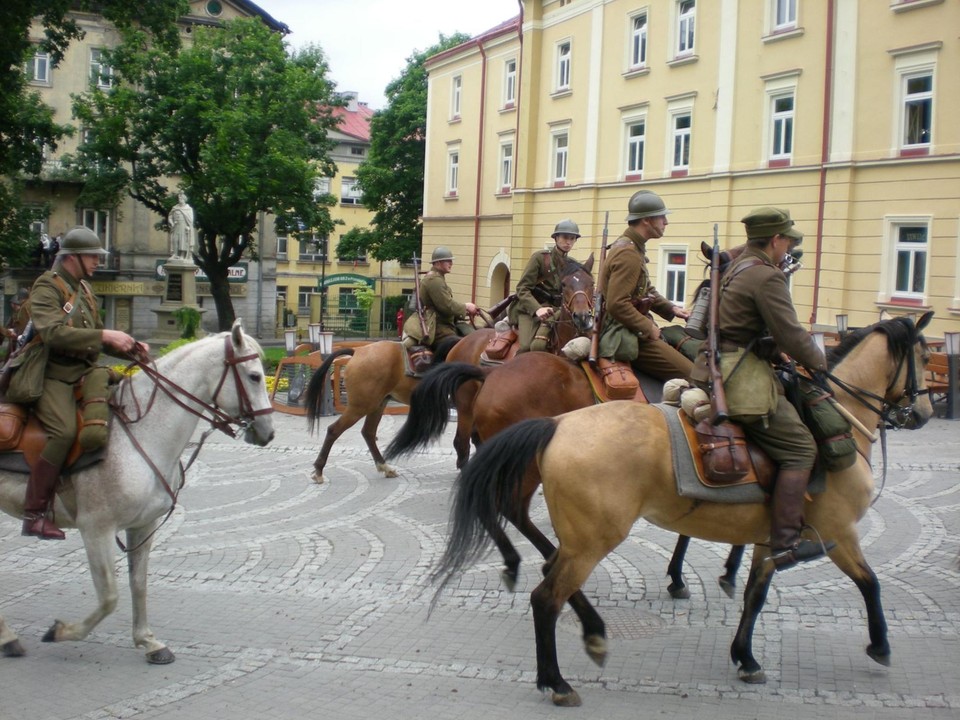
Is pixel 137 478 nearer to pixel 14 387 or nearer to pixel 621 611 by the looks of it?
pixel 14 387

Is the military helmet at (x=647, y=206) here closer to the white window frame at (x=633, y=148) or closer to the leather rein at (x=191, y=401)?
the leather rein at (x=191, y=401)

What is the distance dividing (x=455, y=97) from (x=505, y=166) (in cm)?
544

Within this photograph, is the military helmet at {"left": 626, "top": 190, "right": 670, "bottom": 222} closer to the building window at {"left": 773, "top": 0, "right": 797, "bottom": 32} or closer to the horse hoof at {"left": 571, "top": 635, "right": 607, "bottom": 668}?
the horse hoof at {"left": 571, "top": 635, "right": 607, "bottom": 668}

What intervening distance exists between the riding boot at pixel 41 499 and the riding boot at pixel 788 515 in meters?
4.39

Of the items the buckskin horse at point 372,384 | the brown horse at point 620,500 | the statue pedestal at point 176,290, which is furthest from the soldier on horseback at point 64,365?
the statue pedestal at point 176,290

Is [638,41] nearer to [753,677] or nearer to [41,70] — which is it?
[753,677]

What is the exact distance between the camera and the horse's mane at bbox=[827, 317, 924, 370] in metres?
6.54

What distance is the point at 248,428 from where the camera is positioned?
6.70 meters

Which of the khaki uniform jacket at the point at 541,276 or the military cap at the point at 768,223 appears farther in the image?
the khaki uniform jacket at the point at 541,276

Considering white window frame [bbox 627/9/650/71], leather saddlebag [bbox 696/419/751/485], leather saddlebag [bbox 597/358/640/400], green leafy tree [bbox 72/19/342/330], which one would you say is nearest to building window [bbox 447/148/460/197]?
green leafy tree [bbox 72/19/342/330]

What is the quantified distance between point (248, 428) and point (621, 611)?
3041 mm

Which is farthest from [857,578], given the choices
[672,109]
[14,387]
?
[672,109]

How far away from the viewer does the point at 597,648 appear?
6.12 m

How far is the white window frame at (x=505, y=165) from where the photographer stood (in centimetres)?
3997
